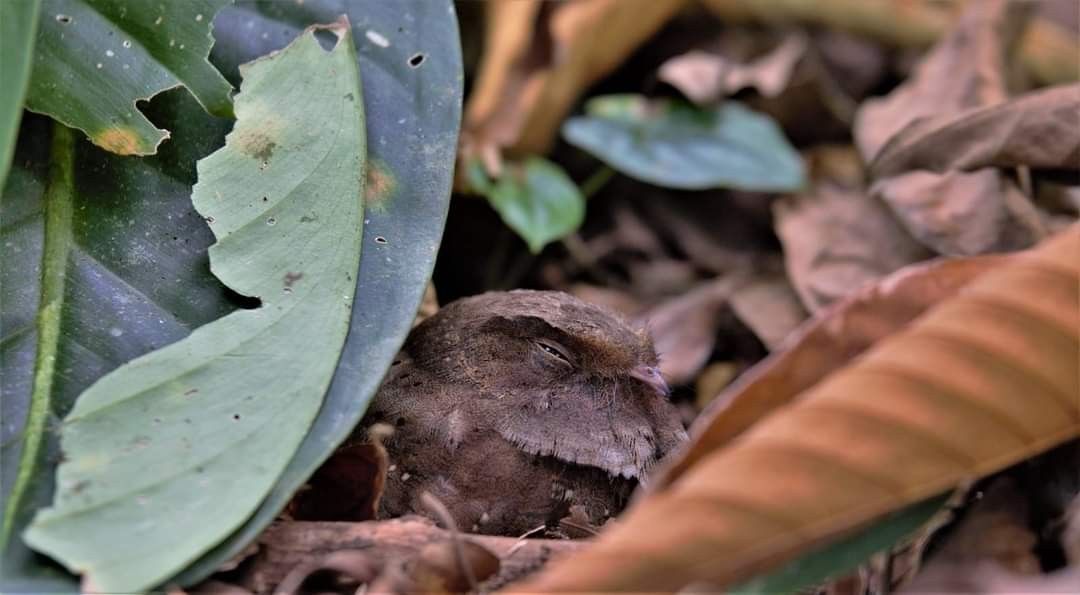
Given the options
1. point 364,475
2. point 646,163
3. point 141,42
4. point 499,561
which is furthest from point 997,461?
point 646,163

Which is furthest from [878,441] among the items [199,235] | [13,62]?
[13,62]

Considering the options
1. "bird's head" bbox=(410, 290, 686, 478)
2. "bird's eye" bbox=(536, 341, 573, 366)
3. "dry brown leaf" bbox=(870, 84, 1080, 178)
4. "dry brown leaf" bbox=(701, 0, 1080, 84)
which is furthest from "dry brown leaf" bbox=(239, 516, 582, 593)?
"dry brown leaf" bbox=(701, 0, 1080, 84)

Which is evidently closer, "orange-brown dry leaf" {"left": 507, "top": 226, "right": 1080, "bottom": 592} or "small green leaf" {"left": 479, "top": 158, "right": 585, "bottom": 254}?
"orange-brown dry leaf" {"left": 507, "top": 226, "right": 1080, "bottom": 592}

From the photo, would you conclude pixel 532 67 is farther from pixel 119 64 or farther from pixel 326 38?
pixel 119 64

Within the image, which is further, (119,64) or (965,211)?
(965,211)

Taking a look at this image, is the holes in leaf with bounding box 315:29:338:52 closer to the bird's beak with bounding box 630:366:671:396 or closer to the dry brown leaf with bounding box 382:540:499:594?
the bird's beak with bounding box 630:366:671:396

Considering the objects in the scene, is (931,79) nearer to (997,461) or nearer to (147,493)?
(997,461)
